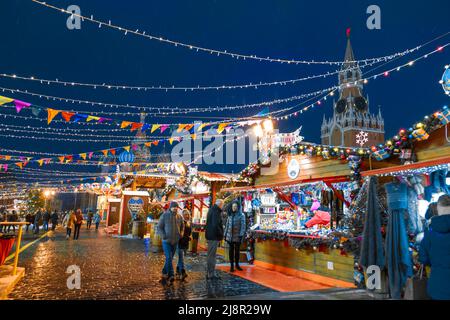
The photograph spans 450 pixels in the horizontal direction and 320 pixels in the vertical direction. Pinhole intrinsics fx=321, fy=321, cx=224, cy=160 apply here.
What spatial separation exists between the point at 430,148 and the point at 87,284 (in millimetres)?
7562

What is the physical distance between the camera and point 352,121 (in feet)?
286

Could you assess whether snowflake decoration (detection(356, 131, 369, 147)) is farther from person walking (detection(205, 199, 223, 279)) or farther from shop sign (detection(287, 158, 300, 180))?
person walking (detection(205, 199, 223, 279))

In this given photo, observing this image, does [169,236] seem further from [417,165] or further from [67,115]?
[67,115]

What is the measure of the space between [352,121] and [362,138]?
7.38m

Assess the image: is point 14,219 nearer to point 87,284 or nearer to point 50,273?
point 50,273

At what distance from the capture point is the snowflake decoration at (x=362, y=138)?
269 ft

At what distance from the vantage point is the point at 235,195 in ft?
43.5

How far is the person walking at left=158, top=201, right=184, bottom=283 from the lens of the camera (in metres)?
7.32

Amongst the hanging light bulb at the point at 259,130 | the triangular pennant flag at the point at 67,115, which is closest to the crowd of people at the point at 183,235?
the hanging light bulb at the point at 259,130

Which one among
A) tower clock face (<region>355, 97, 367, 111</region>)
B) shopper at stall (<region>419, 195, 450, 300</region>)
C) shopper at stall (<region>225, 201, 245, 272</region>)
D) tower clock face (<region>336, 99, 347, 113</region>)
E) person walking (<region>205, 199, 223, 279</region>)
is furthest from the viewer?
tower clock face (<region>336, 99, 347, 113</region>)

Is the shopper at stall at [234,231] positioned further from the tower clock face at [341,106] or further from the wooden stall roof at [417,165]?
the tower clock face at [341,106]

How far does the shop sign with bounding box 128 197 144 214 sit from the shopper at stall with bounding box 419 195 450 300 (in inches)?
791

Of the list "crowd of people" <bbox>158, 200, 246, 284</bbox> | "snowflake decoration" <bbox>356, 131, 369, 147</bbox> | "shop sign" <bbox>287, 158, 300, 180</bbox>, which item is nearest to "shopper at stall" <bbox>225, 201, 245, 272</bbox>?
"crowd of people" <bbox>158, 200, 246, 284</bbox>
